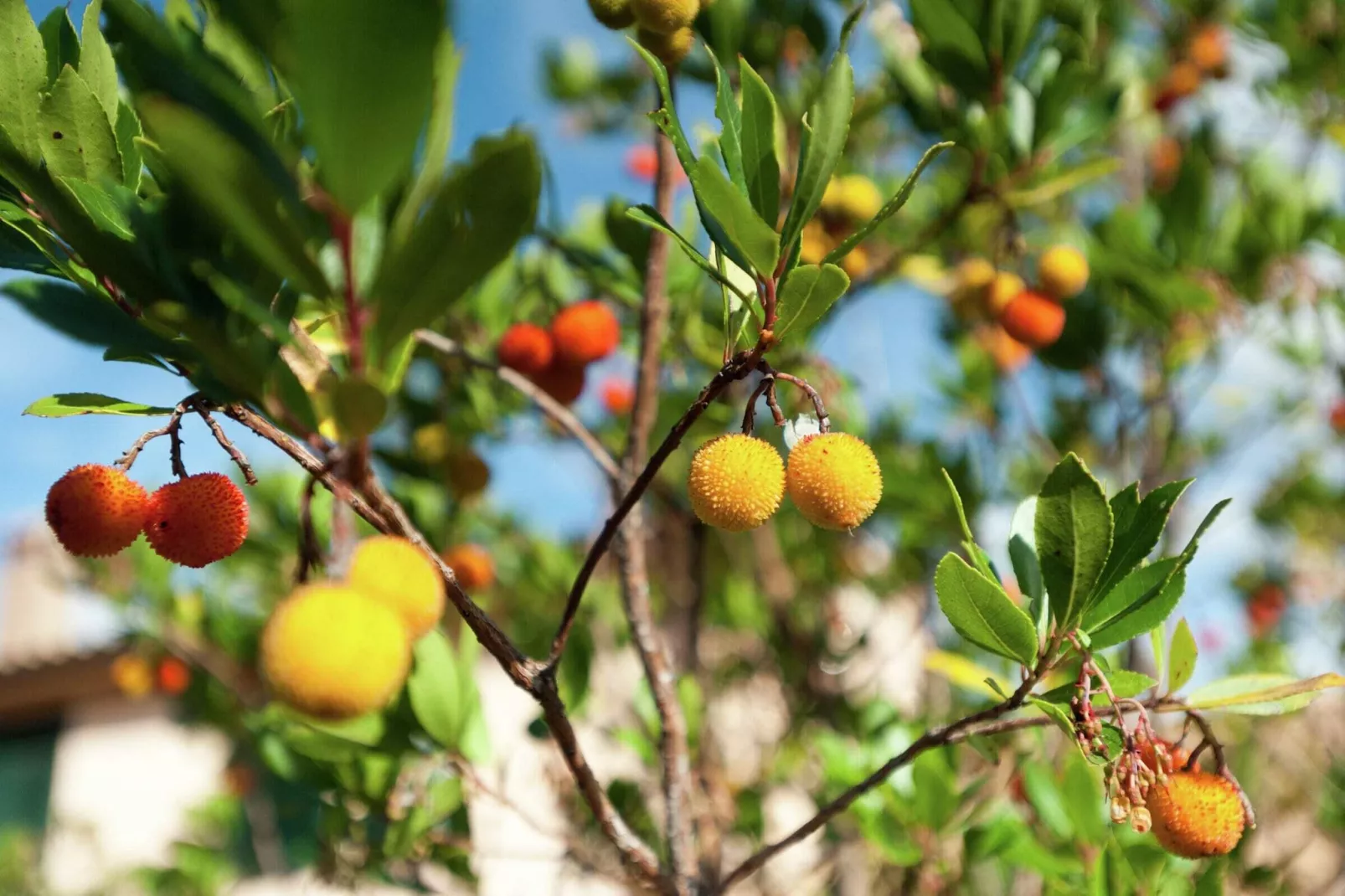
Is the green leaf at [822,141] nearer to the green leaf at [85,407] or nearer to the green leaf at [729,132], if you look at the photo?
the green leaf at [729,132]

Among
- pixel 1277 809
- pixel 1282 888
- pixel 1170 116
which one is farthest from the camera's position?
pixel 1277 809

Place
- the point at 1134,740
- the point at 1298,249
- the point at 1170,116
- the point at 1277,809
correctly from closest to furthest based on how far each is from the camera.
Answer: the point at 1134,740, the point at 1298,249, the point at 1170,116, the point at 1277,809

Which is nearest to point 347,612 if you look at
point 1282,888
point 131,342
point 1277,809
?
point 131,342

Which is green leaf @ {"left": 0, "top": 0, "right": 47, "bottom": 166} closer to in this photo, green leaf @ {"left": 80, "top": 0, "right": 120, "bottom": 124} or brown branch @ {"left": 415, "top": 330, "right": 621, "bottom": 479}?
green leaf @ {"left": 80, "top": 0, "right": 120, "bottom": 124}

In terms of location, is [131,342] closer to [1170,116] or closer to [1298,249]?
[1298,249]

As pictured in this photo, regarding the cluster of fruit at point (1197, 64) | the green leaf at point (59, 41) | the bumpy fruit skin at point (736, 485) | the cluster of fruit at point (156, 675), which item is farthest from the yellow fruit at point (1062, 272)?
the cluster of fruit at point (156, 675)

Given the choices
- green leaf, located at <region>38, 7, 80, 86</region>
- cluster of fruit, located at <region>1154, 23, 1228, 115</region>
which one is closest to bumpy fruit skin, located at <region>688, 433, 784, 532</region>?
green leaf, located at <region>38, 7, 80, 86</region>
